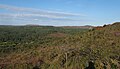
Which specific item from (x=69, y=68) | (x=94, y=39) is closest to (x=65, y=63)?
(x=69, y=68)

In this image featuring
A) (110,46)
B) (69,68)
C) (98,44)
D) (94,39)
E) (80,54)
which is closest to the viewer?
(69,68)

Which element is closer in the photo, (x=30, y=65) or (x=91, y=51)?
(x=30, y=65)

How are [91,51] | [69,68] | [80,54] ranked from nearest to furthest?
[69,68], [80,54], [91,51]

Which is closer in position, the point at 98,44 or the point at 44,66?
the point at 44,66

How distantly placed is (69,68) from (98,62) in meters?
3.91

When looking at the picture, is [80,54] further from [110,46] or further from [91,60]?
[110,46]

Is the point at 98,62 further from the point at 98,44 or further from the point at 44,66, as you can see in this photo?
the point at 98,44

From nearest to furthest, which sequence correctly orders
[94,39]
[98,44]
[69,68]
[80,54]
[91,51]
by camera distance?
[69,68] < [80,54] < [91,51] < [98,44] < [94,39]

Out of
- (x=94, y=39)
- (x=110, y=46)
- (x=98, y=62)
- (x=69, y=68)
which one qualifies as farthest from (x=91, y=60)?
(x=94, y=39)

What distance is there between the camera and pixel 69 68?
88.1 feet

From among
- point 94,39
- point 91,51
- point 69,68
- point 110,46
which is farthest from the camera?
point 94,39

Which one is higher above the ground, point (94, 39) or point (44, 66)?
point (94, 39)

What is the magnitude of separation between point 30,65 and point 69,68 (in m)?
5.97

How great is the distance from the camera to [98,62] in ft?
88.6
